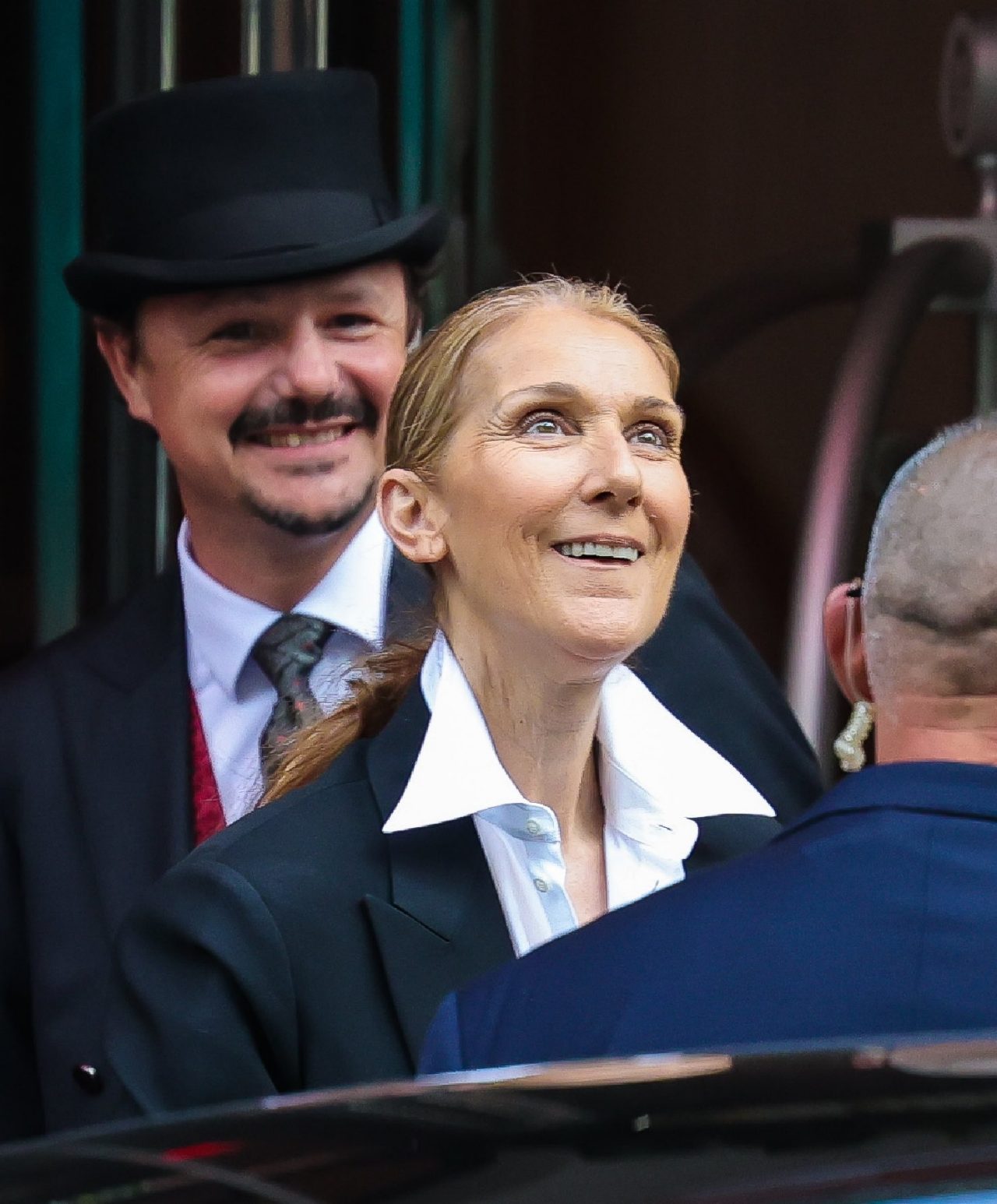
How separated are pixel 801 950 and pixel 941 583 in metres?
0.29

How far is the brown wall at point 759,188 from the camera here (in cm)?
388

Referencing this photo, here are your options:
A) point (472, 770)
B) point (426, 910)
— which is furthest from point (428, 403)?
point (426, 910)

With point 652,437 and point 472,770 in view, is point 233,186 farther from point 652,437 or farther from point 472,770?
point 472,770

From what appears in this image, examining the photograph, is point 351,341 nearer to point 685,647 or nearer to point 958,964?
point 685,647

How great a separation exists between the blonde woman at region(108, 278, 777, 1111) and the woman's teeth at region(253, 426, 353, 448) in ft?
1.33

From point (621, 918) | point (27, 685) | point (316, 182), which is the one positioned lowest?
point (27, 685)

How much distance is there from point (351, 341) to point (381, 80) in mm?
858

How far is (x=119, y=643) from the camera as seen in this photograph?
2.52 metres

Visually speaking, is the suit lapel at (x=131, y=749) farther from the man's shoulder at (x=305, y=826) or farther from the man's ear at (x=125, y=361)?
the man's shoulder at (x=305, y=826)

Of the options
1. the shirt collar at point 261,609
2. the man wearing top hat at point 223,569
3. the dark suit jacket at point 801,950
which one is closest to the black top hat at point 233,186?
the man wearing top hat at point 223,569

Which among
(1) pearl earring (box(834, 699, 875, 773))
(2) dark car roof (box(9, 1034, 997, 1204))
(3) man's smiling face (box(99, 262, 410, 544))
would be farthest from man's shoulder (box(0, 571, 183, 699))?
(2) dark car roof (box(9, 1034, 997, 1204))

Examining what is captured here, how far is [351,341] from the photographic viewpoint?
2.53 meters

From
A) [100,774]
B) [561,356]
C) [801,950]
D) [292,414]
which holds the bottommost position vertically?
[100,774]

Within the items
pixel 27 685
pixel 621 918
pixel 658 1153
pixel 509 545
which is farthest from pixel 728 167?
pixel 658 1153
